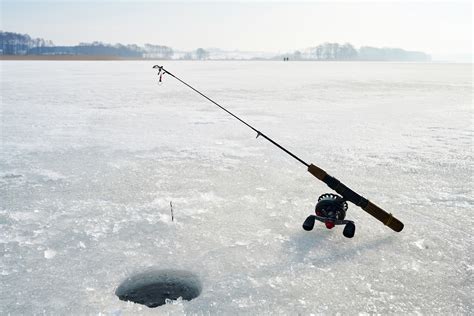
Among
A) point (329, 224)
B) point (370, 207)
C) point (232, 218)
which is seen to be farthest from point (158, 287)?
point (370, 207)

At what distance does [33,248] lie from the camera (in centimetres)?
304

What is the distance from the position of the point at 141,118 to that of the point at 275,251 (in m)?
6.60

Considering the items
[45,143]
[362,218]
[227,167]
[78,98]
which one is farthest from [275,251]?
[78,98]

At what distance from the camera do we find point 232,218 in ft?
11.9

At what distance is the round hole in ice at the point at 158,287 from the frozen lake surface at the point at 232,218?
0.20ft

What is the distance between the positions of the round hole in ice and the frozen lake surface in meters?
0.06

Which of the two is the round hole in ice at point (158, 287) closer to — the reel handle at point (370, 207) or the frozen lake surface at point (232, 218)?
the frozen lake surface at point (232, 218)

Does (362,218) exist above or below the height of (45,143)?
below

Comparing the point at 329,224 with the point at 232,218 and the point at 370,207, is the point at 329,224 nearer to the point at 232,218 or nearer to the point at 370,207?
the point at 370,207

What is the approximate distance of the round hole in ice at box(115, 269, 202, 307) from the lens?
8.50 feet

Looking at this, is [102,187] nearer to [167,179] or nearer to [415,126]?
[167,179]

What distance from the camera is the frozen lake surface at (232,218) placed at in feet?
8.21

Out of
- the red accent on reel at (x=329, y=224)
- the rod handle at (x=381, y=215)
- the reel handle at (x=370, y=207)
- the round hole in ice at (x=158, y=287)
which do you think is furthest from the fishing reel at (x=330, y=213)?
the round hole in ice at (x=158, y=287)

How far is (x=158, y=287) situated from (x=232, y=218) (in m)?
1.09
